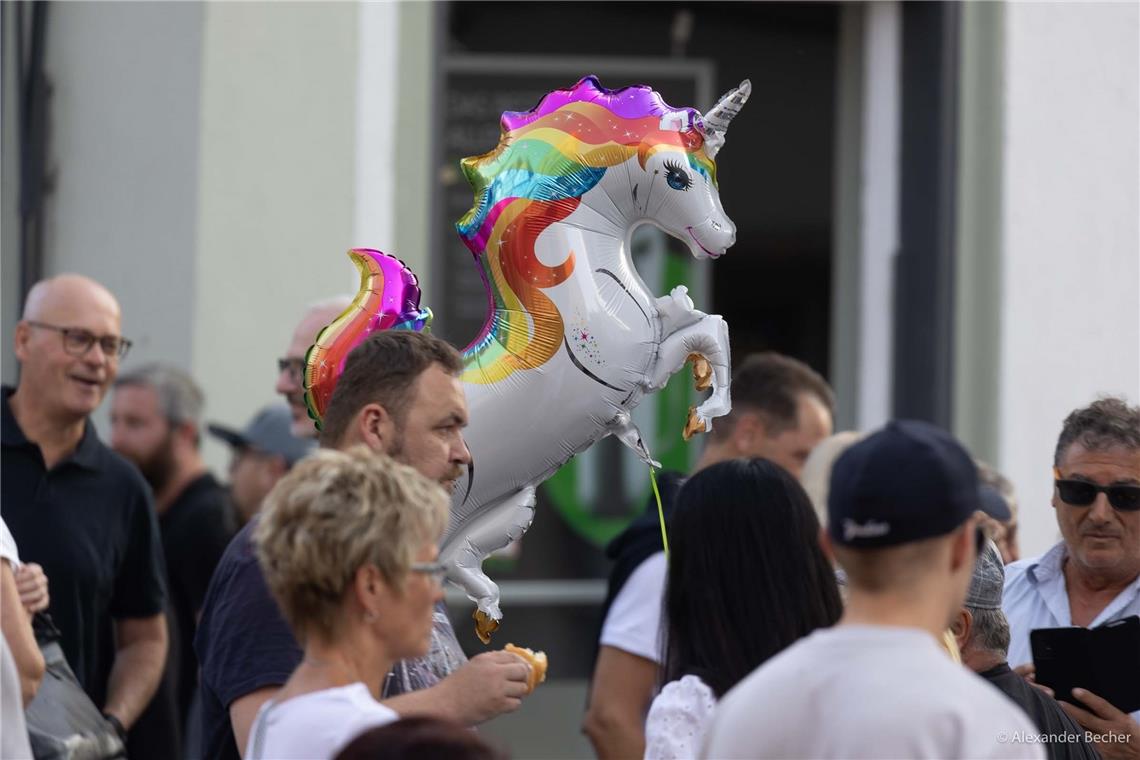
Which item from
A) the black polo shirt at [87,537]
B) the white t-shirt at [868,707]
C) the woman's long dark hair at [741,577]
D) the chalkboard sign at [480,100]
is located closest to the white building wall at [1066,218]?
the chalkboard sign at [480,100]

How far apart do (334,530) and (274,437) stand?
3328 millimetres

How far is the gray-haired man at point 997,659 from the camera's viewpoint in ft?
9.14

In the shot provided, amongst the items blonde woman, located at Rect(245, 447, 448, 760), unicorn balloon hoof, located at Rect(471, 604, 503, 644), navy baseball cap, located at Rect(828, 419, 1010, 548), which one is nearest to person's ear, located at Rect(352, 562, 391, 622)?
blonde woman, located at Rect(245, 447, 448, 760)

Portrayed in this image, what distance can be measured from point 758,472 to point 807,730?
84cm

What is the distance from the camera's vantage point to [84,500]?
418 cm

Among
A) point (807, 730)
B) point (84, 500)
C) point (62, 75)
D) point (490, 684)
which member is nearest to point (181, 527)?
point (84, 500)

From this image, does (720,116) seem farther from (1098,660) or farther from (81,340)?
(81,340)

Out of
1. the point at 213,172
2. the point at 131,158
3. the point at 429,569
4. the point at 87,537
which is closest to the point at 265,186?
the point at 213,172

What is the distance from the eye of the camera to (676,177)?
9.53 ft

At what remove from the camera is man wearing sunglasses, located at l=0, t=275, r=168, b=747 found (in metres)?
4.10

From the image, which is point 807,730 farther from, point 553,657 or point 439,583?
point 553,657

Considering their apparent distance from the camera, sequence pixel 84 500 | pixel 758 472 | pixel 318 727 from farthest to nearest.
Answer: pixel 84 500 → pixel 758 472 → pixel 318 727

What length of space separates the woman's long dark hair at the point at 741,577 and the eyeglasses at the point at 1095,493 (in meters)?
1.06

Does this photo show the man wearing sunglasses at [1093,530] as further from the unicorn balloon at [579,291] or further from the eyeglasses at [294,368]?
the eyeglasses at [294,368]
